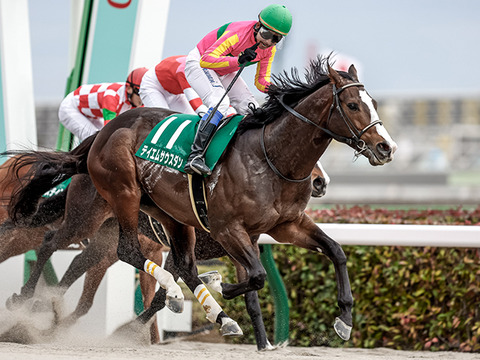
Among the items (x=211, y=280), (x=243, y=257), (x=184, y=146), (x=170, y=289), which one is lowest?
(x=211, y=280)

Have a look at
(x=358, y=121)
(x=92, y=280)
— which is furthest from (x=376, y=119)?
(x=92, y=280)

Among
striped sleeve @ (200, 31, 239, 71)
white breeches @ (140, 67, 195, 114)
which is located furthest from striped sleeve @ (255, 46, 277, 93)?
white breeches @ (140, 67, 195, 114)

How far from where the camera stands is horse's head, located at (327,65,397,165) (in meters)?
3.49

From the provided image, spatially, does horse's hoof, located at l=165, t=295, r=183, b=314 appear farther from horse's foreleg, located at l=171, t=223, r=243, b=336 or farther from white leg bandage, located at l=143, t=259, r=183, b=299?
horse's foreleg, located at l=171, t=223, r=243, b=336

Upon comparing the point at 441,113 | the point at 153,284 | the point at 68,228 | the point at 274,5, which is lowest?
the point at 441,113

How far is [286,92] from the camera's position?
3.96 metres

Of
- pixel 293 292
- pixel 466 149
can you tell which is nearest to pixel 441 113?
pixel 466 149

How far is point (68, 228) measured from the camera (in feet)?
15.7

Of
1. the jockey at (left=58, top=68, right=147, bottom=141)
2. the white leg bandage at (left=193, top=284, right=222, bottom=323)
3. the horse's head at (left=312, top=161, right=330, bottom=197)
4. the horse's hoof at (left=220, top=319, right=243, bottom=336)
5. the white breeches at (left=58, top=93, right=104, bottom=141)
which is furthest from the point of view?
the white breeches at (left=58, top=93, right=104, bottom=141)

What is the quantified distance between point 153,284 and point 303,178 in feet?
6.24

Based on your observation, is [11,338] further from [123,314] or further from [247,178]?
[247,178]

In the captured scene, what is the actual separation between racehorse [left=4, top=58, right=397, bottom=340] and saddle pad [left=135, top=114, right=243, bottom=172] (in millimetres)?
49

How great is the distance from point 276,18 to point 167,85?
4.38ft

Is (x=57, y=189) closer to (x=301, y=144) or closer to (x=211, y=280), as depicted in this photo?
(x=211, y=280)
